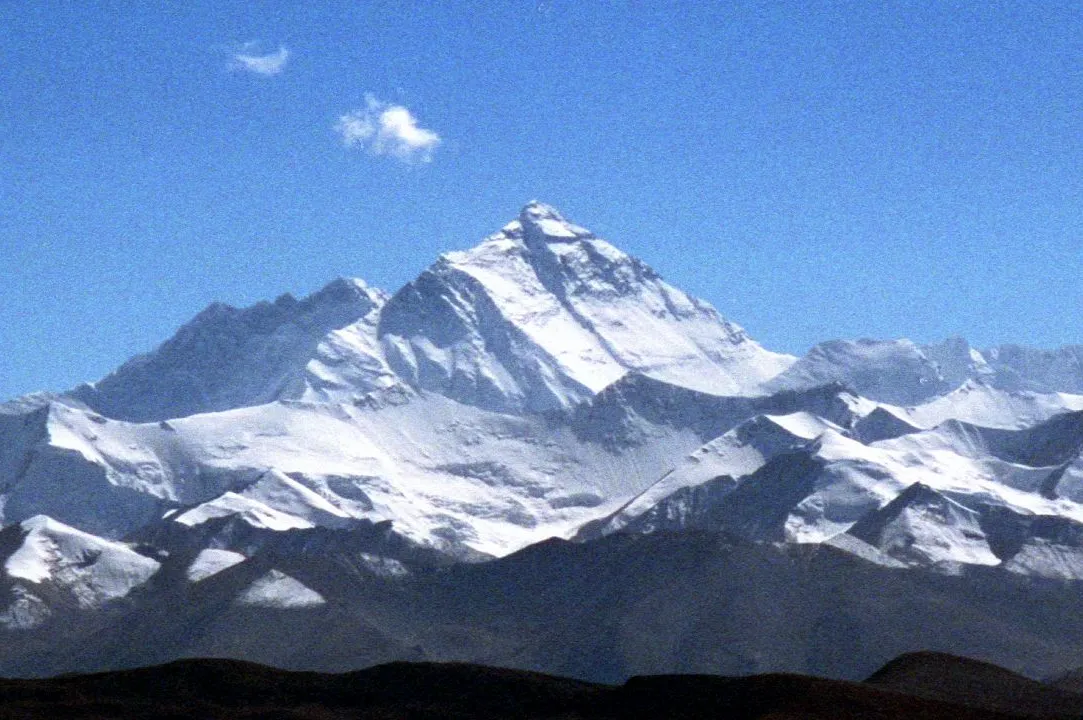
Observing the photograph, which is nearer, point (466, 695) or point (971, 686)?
point (466, 695)

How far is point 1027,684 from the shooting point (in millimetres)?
174125

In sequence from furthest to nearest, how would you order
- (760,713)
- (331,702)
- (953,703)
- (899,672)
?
1. (899,672)
2. (331,702)
3. (953,703)
4. (760,713)

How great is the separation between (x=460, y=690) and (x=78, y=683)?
24277 millimetres

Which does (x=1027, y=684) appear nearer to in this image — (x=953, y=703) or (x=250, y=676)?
(x=953, y=703)

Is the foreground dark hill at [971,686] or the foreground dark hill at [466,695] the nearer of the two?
the foreground dark hill at [466,695]

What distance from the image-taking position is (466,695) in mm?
167500

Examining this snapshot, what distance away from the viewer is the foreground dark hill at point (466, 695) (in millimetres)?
145625

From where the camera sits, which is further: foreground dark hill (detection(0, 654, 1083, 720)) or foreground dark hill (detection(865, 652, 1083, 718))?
foreground dark hill (detection(865, 652, 1083, 718))

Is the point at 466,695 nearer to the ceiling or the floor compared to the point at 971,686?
nearer to the floor

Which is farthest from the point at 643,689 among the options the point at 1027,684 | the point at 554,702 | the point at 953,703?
the point at 1027,684

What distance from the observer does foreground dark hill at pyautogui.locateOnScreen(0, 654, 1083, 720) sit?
14562 cm

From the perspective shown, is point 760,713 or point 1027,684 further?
point 1027,684

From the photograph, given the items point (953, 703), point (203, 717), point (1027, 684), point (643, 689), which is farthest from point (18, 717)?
point (1027, 684)

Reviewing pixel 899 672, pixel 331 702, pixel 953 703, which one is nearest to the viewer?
pixel 953 703
